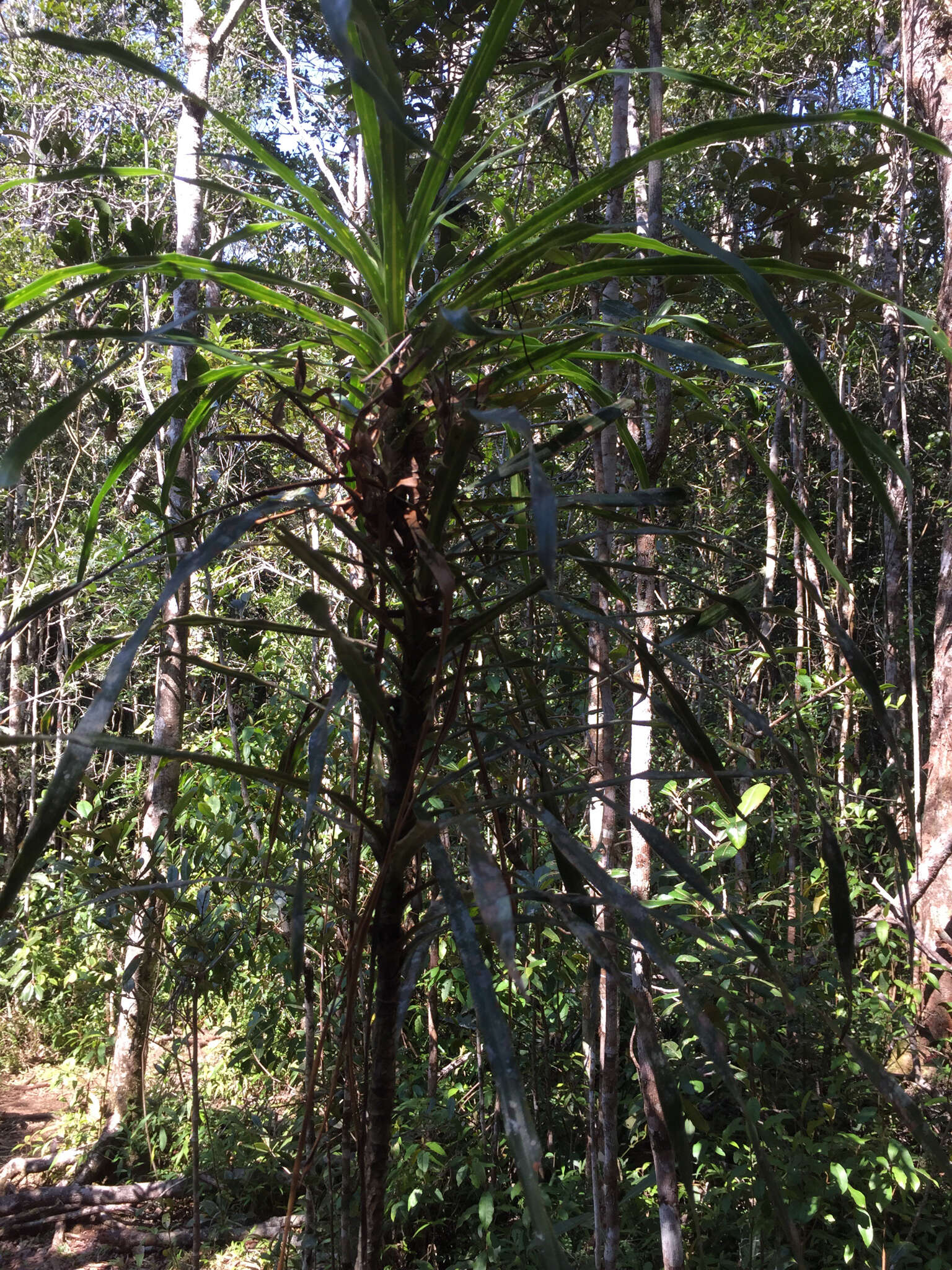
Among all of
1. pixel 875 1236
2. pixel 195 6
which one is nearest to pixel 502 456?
pixel 875 1236

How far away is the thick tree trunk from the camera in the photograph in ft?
8.48

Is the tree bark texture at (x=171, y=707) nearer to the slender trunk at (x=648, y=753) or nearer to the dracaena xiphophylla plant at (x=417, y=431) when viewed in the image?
the slender trunk at (x=648, y=753)

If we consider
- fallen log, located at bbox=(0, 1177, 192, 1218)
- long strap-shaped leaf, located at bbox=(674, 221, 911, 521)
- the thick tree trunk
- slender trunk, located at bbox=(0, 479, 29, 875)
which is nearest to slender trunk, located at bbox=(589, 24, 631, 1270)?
long strap-shaped leaf, located at bbox=(674, 221, 911, 521)

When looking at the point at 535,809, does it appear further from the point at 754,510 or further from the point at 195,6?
the point at 754,510

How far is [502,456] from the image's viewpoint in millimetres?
1569

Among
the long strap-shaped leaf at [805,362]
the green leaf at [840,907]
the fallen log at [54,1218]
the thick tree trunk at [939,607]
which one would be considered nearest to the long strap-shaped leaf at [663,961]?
the green leaf at [840,907]

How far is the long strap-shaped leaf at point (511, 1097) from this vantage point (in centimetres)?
36

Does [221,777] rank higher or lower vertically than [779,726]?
lower

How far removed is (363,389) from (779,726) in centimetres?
245

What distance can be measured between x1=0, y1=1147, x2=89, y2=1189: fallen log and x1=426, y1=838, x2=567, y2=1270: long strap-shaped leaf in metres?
3.13

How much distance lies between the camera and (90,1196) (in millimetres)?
2602

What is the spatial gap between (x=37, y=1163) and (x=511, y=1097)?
3.32 m

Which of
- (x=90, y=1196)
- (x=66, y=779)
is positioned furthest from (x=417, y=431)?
(x=90, y=1196)

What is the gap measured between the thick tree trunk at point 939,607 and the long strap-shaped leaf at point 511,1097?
2532 millimetres
